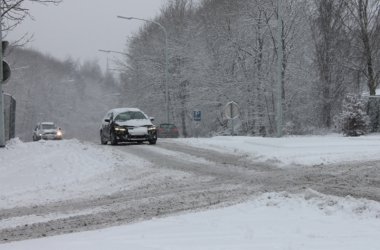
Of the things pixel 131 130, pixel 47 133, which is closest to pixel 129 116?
pixel 131 130

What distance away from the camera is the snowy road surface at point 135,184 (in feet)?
26.8

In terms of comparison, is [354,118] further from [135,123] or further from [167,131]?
[167,131]

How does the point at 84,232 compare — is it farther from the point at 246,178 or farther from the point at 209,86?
the point at 209,86

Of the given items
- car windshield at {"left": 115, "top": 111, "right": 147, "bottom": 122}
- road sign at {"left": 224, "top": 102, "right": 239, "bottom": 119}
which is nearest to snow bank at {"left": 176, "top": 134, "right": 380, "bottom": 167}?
car windshield at {"left": 115, "top": 111, "right": 147, "bottom": 122}

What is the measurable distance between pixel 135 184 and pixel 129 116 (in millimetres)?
13031

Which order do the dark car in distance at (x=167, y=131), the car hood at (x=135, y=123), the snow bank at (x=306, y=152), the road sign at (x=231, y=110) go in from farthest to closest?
the dark car in distance at (x=167, y=131)
the road sign at (x=231, y=110)
the car hood at (x=135, y=123)
the snow bank at (x=306, y=152)

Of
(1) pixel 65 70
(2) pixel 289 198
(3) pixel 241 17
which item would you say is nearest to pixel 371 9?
(3) pixel 241 17

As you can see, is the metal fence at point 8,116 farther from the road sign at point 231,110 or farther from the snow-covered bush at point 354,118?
the snow-covered bush at point 354,118

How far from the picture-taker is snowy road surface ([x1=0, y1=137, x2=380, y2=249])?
8180 mm

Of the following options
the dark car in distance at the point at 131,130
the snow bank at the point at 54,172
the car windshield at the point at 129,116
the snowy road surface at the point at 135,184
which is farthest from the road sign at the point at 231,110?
the snowy road surface at the point at 135,184

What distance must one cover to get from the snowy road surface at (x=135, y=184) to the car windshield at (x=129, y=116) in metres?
7.13

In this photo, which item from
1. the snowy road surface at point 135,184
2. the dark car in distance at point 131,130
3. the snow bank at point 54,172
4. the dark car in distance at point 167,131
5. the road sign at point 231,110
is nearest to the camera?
the snowy road surface at point 135,184

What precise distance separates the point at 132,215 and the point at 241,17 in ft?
117

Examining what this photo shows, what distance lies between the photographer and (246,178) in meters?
11.7
